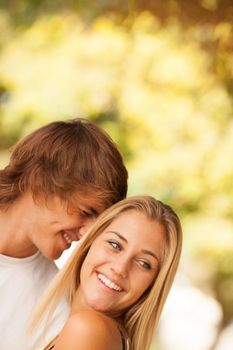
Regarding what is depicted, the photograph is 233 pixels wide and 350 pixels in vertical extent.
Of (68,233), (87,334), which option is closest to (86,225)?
(68,233)

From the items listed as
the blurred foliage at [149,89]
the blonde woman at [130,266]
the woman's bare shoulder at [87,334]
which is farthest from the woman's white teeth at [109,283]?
the blurred foliage at [149,89]

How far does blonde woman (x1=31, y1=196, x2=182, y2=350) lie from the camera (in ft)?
6.40

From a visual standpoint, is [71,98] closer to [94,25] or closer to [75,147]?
[94,25]

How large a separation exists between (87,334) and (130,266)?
13.2 inches

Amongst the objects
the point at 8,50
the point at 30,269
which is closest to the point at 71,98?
the point at 8,50

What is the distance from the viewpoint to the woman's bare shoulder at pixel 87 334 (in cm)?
171

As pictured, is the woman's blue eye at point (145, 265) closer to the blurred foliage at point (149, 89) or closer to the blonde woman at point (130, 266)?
the blonde woman at point (130, 266)

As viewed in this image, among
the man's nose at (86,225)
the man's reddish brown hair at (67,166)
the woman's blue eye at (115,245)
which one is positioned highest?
the man's reddish brown hair at (67,166)

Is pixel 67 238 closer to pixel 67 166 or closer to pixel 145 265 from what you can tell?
pixel 67 166

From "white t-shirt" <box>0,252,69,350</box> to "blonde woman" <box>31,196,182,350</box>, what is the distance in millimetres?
223

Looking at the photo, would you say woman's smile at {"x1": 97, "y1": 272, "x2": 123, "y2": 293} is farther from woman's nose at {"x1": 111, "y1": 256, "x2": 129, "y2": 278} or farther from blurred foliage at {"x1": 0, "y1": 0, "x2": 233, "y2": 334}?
blurred foliage at {"x1": 0, "y1": 0, "x2": 233, "y2": 334}

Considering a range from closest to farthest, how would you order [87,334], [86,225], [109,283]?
[87,334]
[109,283]
[86,225]

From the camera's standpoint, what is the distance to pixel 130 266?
6.61 feet

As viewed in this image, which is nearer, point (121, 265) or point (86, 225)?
point (121, 265)
